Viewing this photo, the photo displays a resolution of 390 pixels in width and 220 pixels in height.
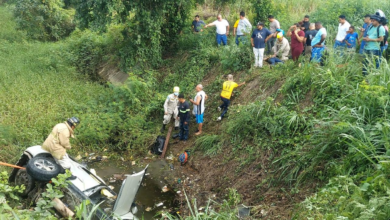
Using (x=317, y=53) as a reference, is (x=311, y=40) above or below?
above

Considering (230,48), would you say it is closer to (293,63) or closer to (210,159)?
(293,63)

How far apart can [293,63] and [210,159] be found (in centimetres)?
380

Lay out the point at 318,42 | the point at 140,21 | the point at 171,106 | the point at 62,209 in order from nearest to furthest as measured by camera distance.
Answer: the point at 62,209, the point at 318,42, the point at 171,106, the point at 140,21

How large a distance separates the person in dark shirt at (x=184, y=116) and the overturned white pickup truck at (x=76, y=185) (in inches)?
131

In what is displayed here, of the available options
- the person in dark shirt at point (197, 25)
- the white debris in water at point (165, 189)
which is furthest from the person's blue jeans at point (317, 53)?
the person in dark shirt at point (197, 25)

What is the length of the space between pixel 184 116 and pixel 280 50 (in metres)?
3.82

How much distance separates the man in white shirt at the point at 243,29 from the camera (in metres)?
12.2

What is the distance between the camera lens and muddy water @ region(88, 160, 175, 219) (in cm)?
767

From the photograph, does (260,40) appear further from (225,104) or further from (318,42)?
(225,104)

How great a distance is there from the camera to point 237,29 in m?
12.5

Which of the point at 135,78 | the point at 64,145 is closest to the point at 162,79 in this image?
the point at 135,78

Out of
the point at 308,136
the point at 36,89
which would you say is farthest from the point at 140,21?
the point at 308,136

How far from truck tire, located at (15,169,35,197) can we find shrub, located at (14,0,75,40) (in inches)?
511

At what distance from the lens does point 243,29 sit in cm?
1235
